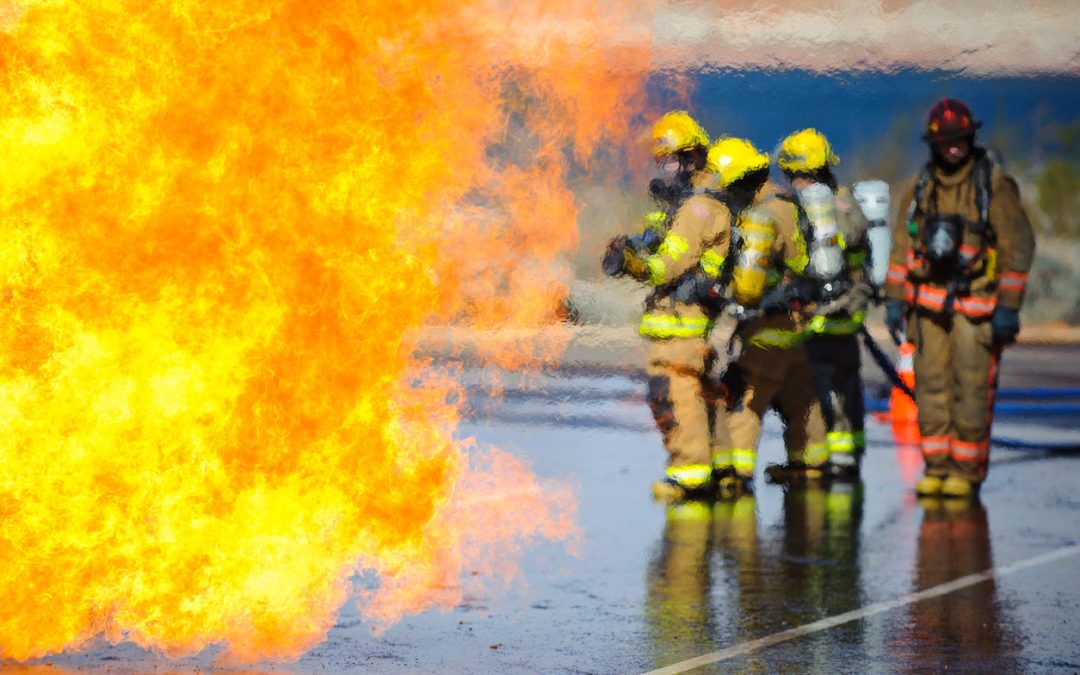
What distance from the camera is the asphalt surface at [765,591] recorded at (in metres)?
6.71

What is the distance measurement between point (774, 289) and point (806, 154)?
103cm

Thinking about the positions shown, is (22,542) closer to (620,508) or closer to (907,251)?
(620,508)

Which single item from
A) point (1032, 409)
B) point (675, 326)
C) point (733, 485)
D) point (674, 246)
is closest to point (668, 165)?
point (674, 246)

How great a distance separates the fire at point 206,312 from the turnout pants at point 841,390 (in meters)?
4.76

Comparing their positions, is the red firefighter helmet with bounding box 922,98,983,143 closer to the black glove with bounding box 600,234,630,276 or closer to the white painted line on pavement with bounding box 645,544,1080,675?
the black glove with bounding box 600,234,630,276

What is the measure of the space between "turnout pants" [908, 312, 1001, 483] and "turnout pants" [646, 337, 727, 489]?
4.16 ft

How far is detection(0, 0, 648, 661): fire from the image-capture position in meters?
6.46

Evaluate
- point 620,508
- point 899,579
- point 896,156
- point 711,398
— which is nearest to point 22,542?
point 899,579

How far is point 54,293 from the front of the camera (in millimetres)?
6480

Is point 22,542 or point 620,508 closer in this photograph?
point 22,542

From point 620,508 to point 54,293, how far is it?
14.7 feet

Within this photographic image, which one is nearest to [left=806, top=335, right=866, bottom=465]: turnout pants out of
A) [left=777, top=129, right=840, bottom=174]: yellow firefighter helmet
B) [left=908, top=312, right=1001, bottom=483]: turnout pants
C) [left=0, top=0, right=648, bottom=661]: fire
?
[left=908, top=312, right=1001, bottom=483]: turnout pants

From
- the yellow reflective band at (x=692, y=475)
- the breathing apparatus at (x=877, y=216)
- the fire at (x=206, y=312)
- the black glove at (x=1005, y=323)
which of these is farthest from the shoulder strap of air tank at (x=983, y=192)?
the fire at (x=206, y=312)

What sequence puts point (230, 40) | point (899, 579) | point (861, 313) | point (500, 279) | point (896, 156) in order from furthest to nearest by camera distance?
point (896, 156)
point (500, 279)
point (861, 313)
point (899, 579)
point (230, 40)
